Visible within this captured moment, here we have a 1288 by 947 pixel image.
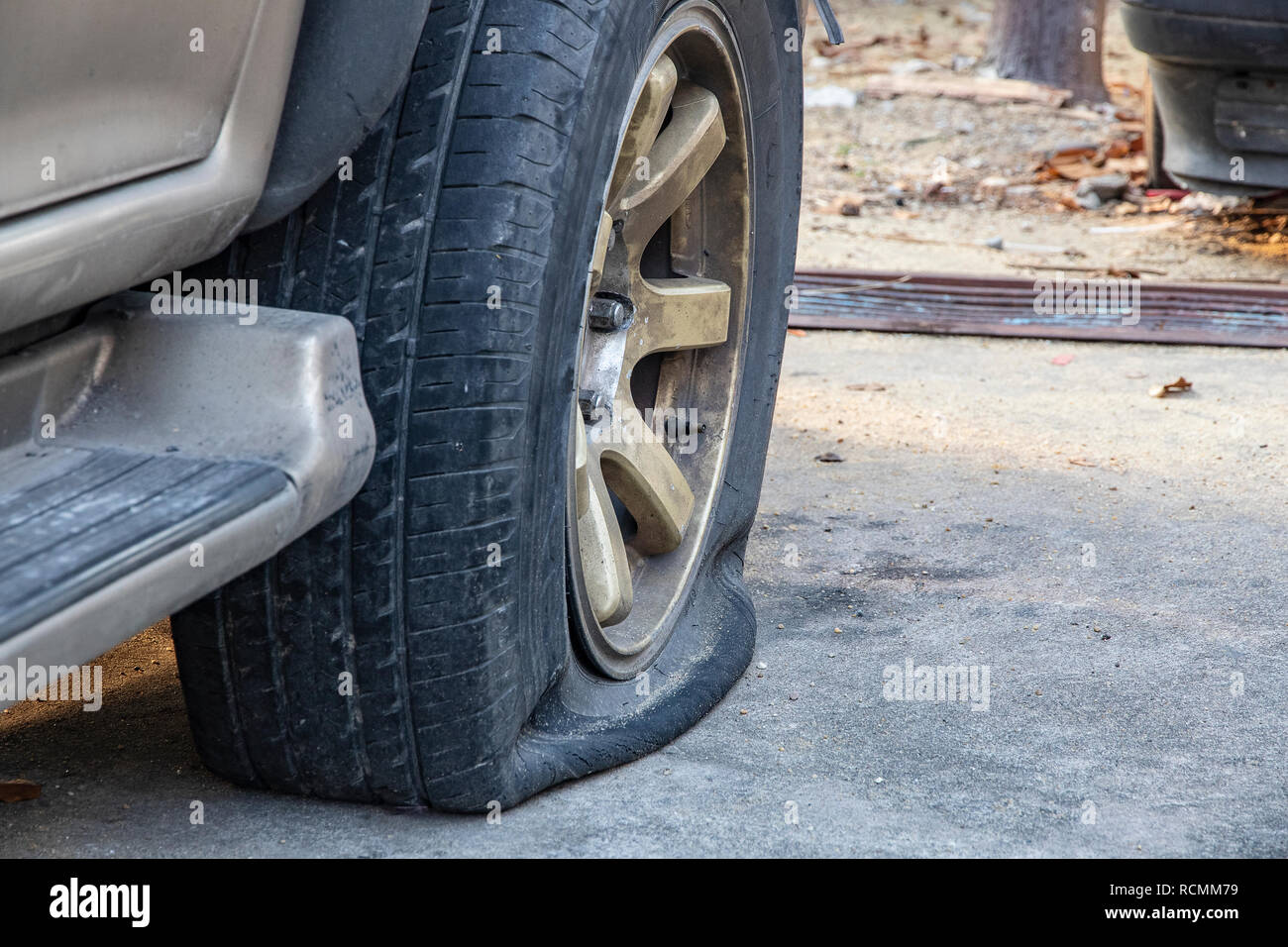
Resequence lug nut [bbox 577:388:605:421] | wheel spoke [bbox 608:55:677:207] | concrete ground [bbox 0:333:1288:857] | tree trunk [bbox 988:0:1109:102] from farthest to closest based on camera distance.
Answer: tree trunk [bbox 988:0:1109:102] → lug nut [bbox 577:388:605:421] → wheel spoke [bbox 608:55:677:207] → concrete ground [bbox 0:333:1288:857]

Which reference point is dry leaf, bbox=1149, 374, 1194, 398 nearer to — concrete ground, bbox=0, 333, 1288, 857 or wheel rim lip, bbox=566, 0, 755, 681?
concrete ground, bbox=0, 333, 1288, 857

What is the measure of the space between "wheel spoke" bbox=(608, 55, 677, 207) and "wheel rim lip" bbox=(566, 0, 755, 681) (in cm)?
3

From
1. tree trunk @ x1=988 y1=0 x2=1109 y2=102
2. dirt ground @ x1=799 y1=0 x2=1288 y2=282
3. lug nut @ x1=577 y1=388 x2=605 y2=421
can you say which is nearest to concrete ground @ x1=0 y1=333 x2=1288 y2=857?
lug nut @ x1=577 y1=388 x2=605 y2=421

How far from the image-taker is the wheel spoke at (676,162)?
2096mm

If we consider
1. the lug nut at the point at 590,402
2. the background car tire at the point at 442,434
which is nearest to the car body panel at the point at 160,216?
the background car tire at the point at 442,434

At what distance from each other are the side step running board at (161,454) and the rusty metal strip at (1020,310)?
3.22 m

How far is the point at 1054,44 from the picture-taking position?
8.88m

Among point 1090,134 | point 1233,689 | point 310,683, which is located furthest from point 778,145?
point 1090,134

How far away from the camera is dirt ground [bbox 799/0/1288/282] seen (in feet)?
17.9

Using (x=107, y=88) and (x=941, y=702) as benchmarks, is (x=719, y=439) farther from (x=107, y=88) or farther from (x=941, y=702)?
(x=107, y=88)

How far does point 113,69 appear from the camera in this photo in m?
1.17

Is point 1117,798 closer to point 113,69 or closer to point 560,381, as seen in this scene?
point 560,381

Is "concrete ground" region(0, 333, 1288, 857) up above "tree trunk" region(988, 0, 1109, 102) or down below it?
below

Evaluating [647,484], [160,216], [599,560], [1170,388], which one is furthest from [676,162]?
[1170,388]
